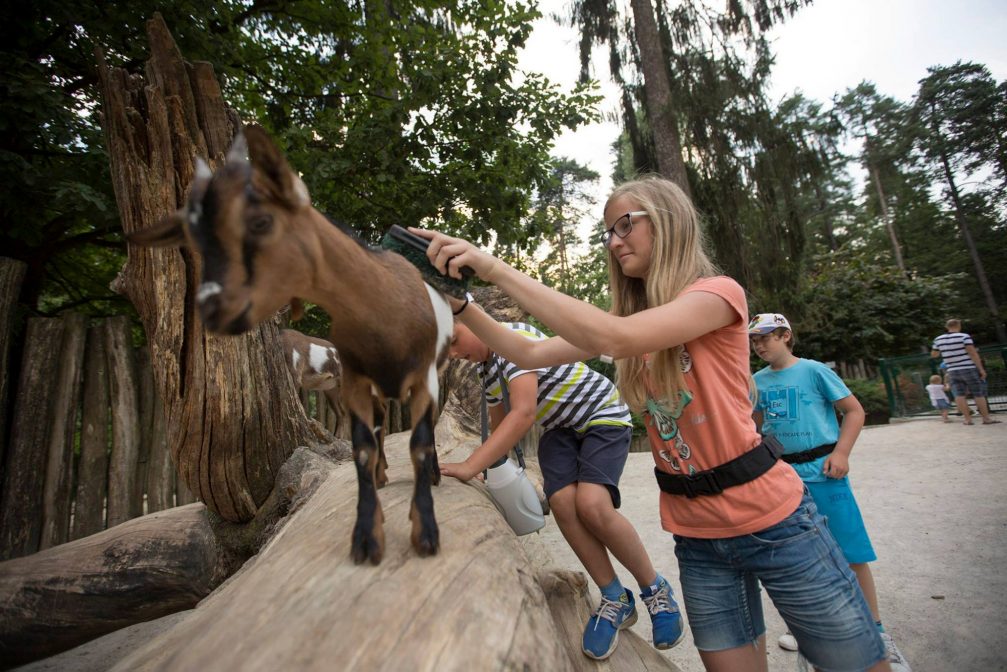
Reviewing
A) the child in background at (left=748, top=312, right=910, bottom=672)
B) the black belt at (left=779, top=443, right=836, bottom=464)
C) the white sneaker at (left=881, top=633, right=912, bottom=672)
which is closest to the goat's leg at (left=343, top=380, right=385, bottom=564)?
the child in background at (left=748, top=312, right=910, bottom=672)

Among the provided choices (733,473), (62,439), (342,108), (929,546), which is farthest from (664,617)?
(342,108)

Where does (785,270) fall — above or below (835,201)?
below

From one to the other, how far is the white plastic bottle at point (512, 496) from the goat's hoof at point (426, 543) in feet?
3.08

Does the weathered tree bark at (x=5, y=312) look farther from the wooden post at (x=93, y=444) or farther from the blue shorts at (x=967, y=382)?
the blue shorts at (x=967, y=382)

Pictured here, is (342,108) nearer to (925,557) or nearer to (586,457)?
(586,457)

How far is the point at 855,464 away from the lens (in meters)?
7.01

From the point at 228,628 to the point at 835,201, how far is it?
40.9 meters

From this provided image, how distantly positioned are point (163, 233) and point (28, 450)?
12.8 feet

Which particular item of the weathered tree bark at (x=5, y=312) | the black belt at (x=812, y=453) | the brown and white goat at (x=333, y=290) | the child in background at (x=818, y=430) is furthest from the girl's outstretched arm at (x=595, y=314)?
the weathered tree bark at (x=5, y=312)

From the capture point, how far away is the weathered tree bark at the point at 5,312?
138 inches

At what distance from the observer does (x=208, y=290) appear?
1.00m

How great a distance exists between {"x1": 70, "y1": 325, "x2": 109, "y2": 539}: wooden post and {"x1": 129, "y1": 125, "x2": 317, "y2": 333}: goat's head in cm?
408

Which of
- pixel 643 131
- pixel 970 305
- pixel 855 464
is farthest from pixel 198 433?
pixel 970 305

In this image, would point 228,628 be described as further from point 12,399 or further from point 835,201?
point 835,201
